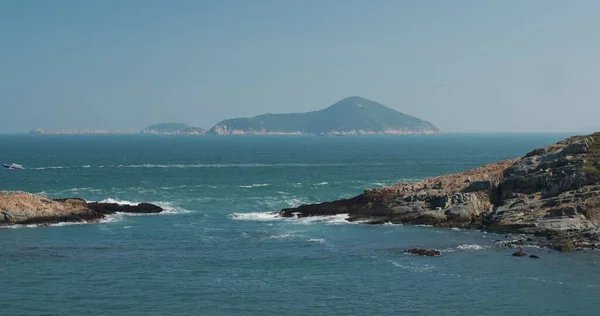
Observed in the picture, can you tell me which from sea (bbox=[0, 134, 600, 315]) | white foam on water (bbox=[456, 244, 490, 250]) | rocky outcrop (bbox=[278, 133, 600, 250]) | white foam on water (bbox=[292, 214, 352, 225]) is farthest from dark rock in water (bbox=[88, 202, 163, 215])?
white foam on water (bbox=[456, 244, 490, 250])

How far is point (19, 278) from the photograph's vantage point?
47844 millimetres

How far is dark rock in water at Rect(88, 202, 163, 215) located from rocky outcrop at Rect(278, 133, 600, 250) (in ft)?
49.2

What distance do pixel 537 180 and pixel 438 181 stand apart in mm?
12166

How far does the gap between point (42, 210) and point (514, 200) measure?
Answer: 48.6 meters

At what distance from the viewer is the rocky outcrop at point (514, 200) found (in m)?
63.5

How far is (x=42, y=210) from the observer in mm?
71812

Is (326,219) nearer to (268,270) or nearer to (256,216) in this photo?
(256,216)

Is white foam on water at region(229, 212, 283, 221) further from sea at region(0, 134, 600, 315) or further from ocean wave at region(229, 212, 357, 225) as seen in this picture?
sea at region(0, 134, 600, 315)

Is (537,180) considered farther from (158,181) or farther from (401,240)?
(158,181)

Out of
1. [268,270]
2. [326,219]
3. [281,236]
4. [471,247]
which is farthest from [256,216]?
[471,247]

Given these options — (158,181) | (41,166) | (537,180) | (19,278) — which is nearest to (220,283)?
(19,278)

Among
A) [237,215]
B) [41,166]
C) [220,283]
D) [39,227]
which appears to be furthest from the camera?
[41,166]

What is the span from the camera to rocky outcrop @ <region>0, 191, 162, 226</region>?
69625 millimetres

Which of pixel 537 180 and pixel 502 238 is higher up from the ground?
pixel 537 180
